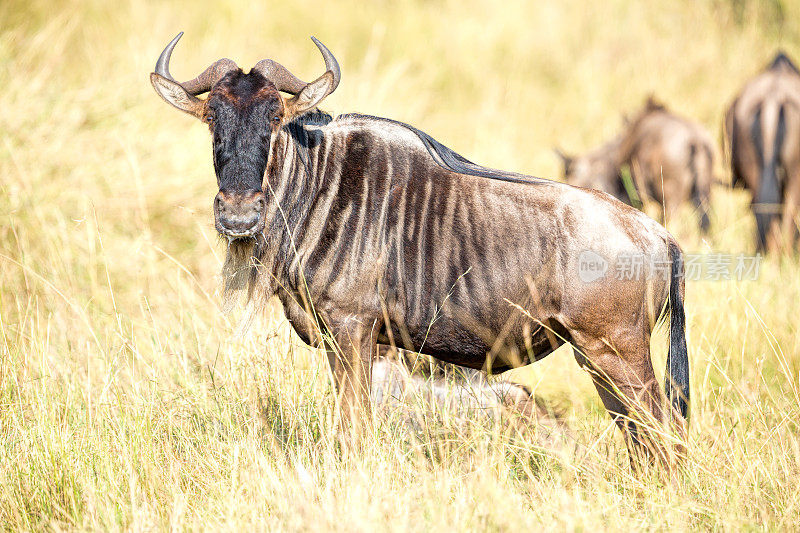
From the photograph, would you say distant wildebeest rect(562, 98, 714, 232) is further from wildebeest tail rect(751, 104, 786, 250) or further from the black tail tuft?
wildebeest tail rect(751, 104, 786, 250)

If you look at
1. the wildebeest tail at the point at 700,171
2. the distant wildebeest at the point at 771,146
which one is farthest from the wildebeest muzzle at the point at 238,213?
the wildebeest tail at the point at 700,171

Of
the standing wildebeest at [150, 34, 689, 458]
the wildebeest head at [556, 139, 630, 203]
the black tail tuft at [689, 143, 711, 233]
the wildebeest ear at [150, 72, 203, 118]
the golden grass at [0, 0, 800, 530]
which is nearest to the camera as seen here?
the golden grass at [0, 0, 800, 530]

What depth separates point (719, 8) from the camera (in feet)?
39.6

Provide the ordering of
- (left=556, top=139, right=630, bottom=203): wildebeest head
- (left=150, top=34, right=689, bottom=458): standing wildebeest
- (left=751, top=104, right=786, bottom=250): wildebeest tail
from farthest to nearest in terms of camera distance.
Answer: (left=556, top=139, right=630, bottom=203): wildebeest head → (left=751, top=104, right=786, bottom=250): wildebeest tail → (left=150, top=34, right=689, bottom=458): standing wildebeest

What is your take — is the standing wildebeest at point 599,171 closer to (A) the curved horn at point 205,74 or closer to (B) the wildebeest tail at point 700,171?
(B) the wildebeest tail at point 700,171

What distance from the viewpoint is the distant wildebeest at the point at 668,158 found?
25.8 ft

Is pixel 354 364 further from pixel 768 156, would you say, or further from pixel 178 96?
pixel 768 156

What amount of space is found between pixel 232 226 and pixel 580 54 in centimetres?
951

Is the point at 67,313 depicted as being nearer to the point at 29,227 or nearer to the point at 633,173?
the point at 29,227

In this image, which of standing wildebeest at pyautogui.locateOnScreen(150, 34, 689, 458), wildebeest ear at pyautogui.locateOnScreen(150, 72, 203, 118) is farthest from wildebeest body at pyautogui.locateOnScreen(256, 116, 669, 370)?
wildebeest ear at pyautogui.locateOnScreen(150, 72, 203, 118)

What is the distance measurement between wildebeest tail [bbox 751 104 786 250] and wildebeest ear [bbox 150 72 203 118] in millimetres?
5495

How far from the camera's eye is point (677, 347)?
322 cm

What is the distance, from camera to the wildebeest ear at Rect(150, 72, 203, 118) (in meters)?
3.14

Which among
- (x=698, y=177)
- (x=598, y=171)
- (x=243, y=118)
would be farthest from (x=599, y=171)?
(x=243, y=118)
